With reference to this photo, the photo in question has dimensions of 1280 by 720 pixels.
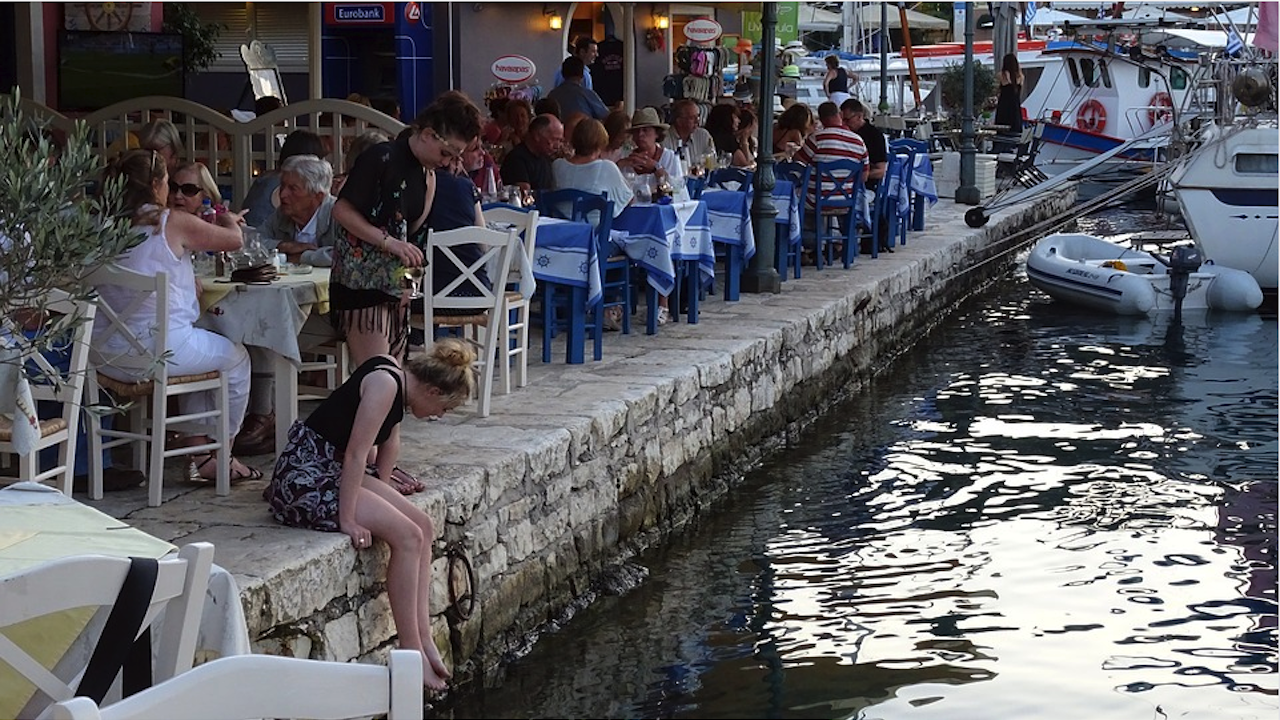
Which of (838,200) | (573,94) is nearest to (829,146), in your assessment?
(838,200)

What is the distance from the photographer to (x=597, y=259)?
8.98 meters

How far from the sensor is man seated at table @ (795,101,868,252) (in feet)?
44.0

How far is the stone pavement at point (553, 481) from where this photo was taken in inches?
201

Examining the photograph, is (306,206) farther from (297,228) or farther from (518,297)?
(518,297)

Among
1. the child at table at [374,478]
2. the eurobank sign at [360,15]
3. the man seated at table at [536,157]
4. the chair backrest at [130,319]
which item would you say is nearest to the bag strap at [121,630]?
the child at table at [374,478]

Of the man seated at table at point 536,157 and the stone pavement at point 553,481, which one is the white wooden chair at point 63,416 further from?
the man seated at table at point 536,157

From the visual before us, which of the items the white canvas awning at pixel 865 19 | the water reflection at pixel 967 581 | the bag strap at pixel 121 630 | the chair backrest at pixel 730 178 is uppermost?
the white canvas awning at pixel 865 19

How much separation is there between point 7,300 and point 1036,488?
20.9 ft

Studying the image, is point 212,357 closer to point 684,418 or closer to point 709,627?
point 709,627

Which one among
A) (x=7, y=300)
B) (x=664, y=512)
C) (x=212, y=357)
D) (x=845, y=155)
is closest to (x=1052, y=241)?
(x=845, y=155)

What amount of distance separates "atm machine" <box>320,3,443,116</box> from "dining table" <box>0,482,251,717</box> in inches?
551

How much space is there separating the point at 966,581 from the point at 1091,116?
23945mm

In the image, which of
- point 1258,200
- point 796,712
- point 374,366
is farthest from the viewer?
point 1258,200

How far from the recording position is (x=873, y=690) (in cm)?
580
